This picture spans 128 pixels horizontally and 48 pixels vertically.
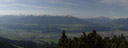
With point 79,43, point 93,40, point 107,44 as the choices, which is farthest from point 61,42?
point 107,44

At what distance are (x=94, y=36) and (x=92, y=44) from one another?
3441 mm

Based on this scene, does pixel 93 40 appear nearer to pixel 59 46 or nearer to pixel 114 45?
pixel 114 45

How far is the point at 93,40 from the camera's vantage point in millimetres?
60875

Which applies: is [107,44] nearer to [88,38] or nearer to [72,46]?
[88,38]

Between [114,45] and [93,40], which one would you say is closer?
[114,45]

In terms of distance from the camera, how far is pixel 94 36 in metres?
62.8

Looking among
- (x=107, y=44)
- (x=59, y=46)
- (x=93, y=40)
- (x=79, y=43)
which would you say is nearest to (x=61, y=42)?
(x=59, y=46)

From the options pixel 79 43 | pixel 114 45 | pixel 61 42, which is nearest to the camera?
pixel 114 45

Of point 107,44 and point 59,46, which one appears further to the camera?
point 59,46

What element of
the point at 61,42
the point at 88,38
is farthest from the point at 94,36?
the point at 61,42

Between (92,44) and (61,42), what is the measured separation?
36.2 ft

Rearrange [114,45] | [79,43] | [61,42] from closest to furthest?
[114,45] → [79,43] → [61,42]

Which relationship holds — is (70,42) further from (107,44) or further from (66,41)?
(107,44)

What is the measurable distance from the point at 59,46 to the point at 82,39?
8.84 m
